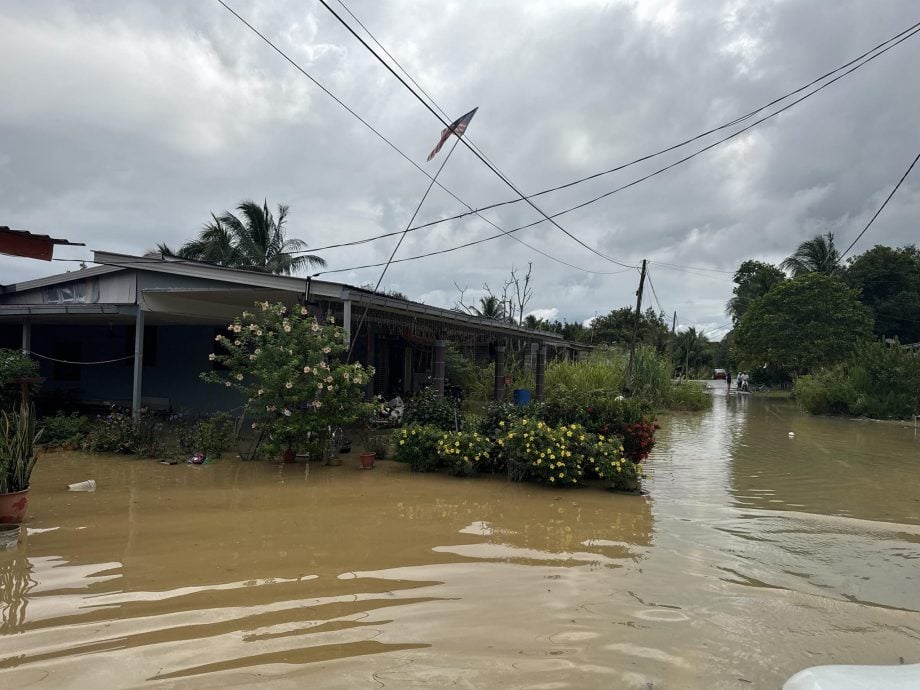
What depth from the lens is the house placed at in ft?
35.5

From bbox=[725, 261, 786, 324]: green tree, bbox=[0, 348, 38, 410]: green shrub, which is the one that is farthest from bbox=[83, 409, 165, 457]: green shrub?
bbox=[725, 261, 786, 324]: green tree

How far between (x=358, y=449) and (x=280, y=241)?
20880mm

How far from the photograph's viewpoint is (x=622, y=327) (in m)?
44.3

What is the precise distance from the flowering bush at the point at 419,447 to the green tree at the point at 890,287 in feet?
125

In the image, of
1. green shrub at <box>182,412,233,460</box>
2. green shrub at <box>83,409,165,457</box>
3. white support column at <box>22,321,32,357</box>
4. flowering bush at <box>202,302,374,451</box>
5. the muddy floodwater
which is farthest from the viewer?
white support column at <box>22,321,32,357</box>

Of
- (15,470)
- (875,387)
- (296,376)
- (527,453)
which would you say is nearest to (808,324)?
(875,387)

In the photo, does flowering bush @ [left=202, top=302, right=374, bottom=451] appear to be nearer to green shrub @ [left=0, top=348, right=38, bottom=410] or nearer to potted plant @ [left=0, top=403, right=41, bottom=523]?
potted plant @ [left=0, top=403, right=41, bottom=523]

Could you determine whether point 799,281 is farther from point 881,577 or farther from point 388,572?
point 388,572

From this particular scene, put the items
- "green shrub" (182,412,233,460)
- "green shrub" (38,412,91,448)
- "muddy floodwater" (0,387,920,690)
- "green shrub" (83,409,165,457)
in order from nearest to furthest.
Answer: "muddy floodwater" (0,387,920,690)
"green shrub" (182,412,233,460)
"green shrub" (83,409,165,457)
"green shrub" (38,412,91,448)

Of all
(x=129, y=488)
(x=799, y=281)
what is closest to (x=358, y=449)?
(x=129, y=488)

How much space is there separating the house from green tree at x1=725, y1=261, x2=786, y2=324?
1171 inches

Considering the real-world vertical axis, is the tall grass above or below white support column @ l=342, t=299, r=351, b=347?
below

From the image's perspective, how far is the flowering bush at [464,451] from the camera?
28.1 ft

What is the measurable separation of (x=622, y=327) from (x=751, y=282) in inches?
403
